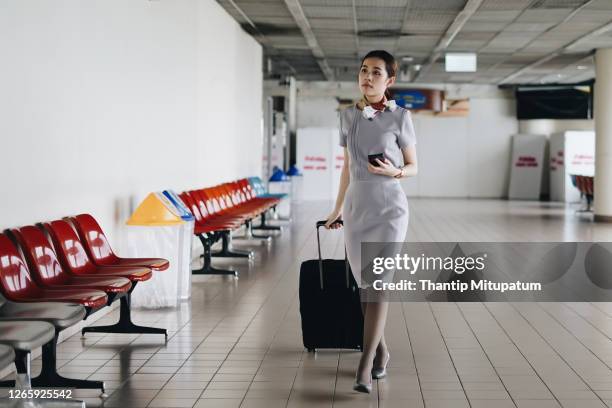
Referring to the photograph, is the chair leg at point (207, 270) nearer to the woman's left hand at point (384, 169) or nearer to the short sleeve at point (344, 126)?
the short sleeve at point (344, 126)

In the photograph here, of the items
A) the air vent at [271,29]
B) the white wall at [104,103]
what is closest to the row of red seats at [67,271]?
the white wall at [104,103]

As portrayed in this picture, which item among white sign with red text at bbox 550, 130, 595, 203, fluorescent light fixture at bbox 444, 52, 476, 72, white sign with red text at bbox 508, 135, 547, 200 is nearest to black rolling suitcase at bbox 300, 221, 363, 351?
fluorescent light fixture at bbox 444, 52, 476, 72

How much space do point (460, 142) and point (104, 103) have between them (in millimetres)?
18603

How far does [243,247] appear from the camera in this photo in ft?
35.5

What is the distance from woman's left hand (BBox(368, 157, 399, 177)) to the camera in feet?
13.0

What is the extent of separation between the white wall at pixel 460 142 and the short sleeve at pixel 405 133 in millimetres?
19538

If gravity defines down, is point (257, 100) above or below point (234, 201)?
above

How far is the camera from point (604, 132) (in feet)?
49.9

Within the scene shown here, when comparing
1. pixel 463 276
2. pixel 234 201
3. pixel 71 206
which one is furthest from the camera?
pixel 234 201

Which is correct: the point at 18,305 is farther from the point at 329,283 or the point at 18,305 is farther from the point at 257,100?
the point at 257,100

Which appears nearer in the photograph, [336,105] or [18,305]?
[18,305]

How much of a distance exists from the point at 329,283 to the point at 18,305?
65.3 inches

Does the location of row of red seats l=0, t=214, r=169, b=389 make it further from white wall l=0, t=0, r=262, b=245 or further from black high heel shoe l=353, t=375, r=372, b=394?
black high heel shoe l=353, t=375, r=372, b=394

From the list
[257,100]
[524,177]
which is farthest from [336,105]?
[257,100]
